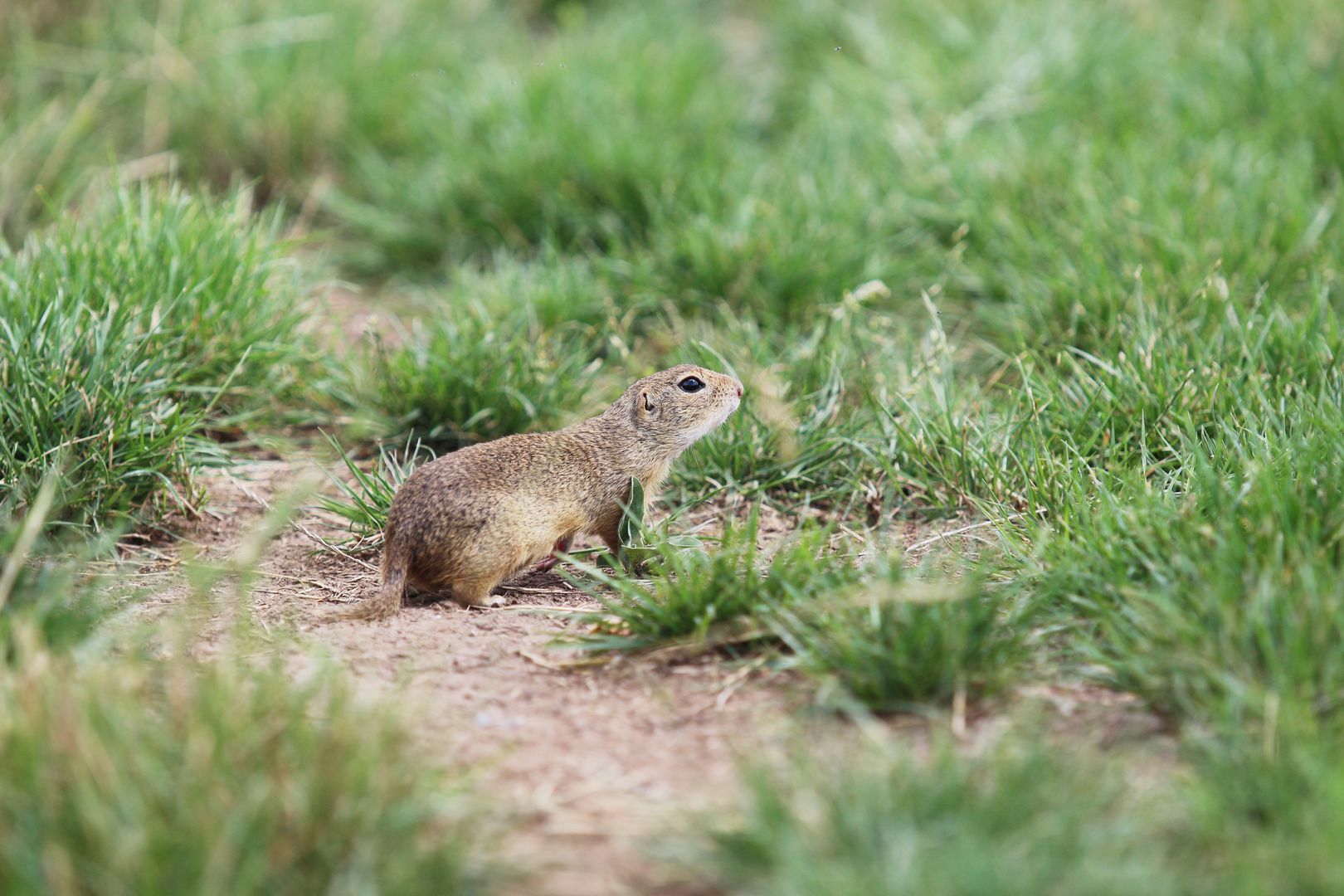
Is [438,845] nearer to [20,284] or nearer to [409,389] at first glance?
[409,389]

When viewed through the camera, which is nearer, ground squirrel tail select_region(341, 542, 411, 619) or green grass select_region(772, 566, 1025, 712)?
green grass select_region(772, 566, 1025, 712)

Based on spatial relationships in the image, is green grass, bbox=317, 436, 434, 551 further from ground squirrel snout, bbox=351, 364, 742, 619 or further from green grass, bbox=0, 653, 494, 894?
green grass, bbox=0, 653, 494, 894

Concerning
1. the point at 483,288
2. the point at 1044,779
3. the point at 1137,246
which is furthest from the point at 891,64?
the point at 1044,779

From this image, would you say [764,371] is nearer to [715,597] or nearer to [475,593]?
[475,593]

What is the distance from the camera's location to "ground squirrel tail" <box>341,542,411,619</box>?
353cm

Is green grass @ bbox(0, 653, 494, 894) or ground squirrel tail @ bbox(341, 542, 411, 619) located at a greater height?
green grass @ bbox(0, 653, 494, 894)

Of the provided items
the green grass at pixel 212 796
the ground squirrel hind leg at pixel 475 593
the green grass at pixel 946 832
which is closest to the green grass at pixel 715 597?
the ground squirrel hind leg at pixel 475 593

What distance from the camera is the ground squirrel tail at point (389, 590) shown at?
353 centimetres

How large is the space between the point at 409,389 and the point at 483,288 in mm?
780

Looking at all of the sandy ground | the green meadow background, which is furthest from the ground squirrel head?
the sandy ground

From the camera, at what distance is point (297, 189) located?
648 cm

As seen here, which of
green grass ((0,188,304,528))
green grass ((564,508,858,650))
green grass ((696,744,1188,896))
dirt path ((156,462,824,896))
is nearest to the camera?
green grass ((696,744,1188,896))

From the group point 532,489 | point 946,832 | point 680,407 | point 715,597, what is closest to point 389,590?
point 532,489

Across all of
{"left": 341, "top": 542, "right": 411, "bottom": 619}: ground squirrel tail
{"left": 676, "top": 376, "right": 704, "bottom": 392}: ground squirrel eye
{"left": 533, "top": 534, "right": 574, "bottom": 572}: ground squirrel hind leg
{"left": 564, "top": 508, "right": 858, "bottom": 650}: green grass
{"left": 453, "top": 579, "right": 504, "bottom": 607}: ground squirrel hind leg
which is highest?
{"left": 676, "top": 376, "right": 704, "bottom": 392}: ground squirrel eye
